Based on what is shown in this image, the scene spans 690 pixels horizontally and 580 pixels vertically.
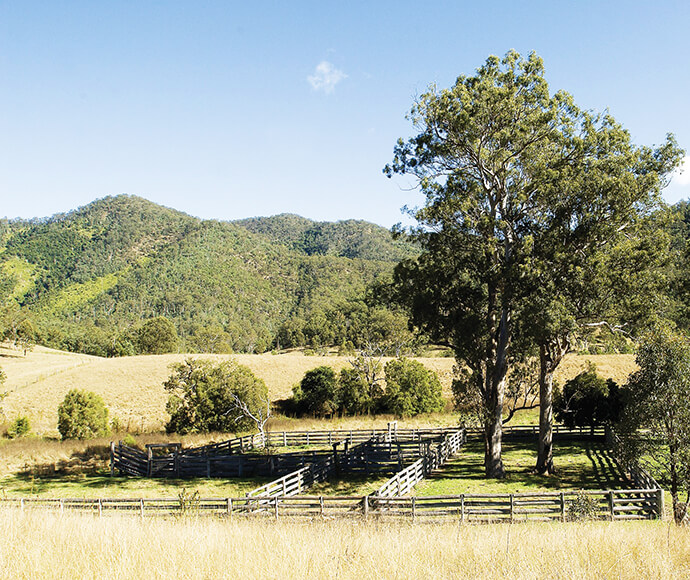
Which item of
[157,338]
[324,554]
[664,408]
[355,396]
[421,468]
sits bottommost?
[421,468]

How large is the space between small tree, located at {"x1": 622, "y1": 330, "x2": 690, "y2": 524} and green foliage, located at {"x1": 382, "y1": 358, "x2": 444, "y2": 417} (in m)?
30.9

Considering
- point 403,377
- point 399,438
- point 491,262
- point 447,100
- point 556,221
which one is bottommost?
point 399,438

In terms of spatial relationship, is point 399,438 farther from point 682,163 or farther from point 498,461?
point 682,163

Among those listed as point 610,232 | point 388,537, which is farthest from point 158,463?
point 610,232

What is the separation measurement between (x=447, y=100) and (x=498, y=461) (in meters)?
15.6

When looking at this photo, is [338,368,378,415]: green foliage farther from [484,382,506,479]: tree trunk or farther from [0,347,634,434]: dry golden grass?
[484,382,506,479]: tree trunk

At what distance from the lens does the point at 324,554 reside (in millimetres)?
7461

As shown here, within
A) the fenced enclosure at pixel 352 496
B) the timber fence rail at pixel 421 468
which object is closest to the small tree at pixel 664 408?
the fenced enclosure at pixel 352 496

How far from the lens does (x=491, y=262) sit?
23406 millimetres

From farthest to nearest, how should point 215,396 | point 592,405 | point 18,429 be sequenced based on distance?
1. point 215,396
2. point 18,429
3. point 592,405

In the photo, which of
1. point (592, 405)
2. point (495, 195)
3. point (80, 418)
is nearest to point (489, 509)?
point (495, 195)

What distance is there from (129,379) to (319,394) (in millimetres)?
29476

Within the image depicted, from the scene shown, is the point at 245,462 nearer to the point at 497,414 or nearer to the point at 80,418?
the point at 497,414

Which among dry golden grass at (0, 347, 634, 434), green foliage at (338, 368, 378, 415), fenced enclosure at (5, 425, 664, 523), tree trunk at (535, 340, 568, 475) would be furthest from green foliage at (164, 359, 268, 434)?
Answer: tree trunk at (535, 340, 568, 475)
